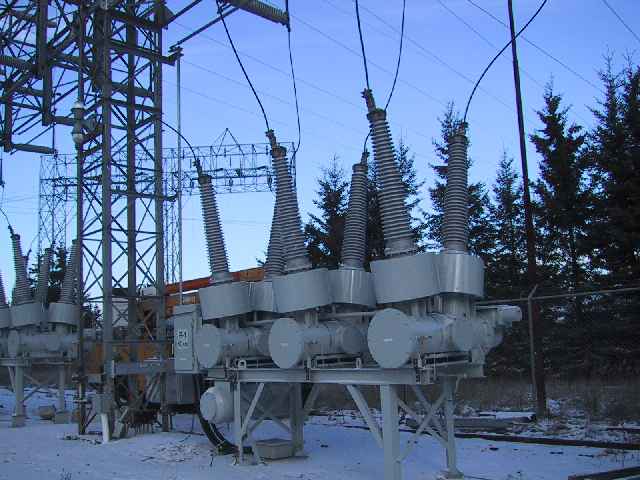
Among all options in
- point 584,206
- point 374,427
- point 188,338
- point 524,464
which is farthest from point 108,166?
point 584,206

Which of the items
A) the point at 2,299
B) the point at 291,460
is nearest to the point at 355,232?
the point at 291,460

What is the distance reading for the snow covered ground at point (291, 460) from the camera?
10672 mm

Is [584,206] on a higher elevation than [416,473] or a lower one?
higher

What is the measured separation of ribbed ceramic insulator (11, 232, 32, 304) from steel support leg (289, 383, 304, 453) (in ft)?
37.2

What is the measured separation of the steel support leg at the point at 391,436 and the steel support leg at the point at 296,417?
3.53 metres

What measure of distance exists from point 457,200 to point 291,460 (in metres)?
5.64

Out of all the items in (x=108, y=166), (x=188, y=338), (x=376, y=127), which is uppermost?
(x=108, y=166)

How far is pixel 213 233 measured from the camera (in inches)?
500

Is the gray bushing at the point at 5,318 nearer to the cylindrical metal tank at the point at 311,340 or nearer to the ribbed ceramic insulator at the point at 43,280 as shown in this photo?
the ribbed ceramic insulator at the point at 43,280

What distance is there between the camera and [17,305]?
67.8 feet

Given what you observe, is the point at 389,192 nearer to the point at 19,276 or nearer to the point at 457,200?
A: the point at 457,200

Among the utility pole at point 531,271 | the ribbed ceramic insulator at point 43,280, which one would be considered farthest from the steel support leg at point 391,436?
the ribbed ceramic insulator at point 43,280

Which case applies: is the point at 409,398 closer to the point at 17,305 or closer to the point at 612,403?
the point at 612,403

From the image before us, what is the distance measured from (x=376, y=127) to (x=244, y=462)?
6278 mm
